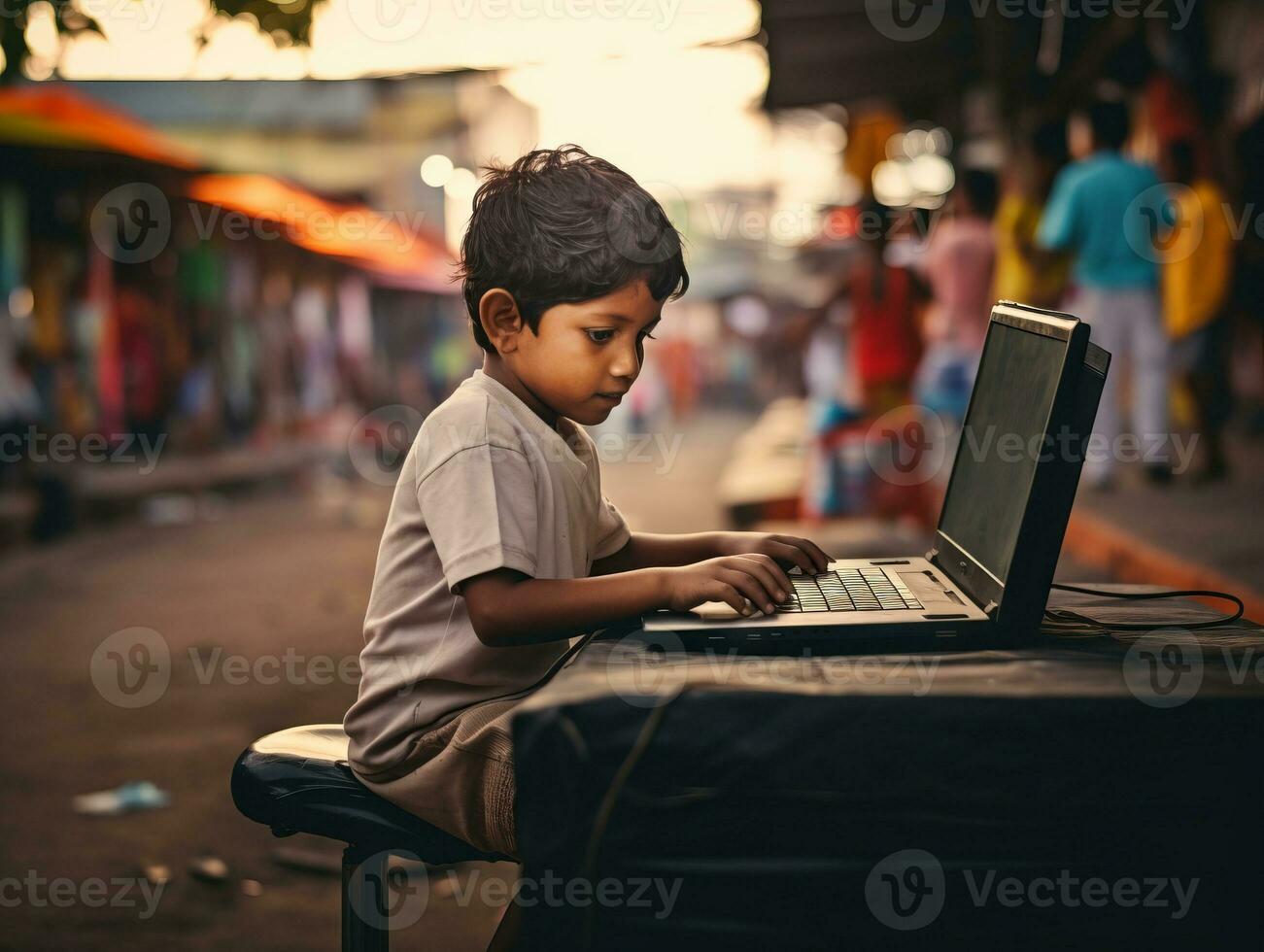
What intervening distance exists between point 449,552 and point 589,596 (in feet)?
0.60

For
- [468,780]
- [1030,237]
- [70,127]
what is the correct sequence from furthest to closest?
[70,127] < [1030,237] < [468,780]

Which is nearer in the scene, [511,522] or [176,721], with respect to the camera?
[511,522]

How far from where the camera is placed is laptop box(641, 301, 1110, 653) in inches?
61.2

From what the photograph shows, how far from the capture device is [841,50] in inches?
364

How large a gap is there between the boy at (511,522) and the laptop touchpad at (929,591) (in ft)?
0.54

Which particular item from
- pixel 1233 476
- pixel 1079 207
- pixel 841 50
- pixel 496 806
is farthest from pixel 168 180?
pixel 496 806

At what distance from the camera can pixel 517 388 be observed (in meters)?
1.95

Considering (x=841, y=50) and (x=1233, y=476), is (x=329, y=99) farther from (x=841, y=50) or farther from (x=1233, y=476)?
(x=1233, y=476)

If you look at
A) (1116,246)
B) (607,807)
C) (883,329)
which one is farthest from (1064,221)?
(607,807)

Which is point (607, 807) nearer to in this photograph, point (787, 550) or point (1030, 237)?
point (787, 550)

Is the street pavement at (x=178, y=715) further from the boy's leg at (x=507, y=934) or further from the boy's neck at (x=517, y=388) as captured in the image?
the boy's neck at (x=517, y=388)

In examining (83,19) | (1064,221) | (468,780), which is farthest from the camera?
(1064,221)

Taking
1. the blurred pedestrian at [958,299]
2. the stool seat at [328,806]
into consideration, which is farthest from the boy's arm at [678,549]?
the blurred pedestrian at [958,299]

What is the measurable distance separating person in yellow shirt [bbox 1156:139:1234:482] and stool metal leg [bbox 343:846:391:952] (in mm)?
6085
